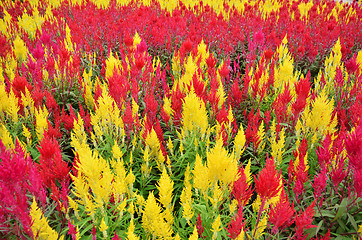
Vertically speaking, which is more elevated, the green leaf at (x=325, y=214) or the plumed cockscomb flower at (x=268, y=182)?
the plumed cockscomb flower at (x=268, y=182)

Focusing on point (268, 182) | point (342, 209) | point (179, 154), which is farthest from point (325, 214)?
point (179, 154)

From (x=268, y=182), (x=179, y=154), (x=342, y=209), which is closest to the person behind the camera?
A: (x=268, y=182)

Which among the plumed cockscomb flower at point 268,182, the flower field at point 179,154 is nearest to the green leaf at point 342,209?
the flower field at point 179,154

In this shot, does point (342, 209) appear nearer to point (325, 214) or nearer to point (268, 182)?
point (325, 214)

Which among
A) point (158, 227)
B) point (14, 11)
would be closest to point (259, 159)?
point (158, 227)

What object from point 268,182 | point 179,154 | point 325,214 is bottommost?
point 179,154

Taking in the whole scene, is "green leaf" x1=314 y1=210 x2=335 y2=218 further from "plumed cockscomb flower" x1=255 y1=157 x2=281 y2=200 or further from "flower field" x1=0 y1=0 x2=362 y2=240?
"plumed cockscomb flower" x1=255 y1=157 x2=281 y2=200

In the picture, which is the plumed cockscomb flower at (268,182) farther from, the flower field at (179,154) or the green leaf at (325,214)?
the green leaf at (325,214)

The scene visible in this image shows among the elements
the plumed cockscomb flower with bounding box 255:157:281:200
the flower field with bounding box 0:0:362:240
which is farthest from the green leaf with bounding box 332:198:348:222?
the plumed cockscomb flower with bounding box 255:157:281:200

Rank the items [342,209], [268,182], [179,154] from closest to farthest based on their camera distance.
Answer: [268,182] → [342,209] → [179,154]

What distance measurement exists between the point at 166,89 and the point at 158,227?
1.70 metres

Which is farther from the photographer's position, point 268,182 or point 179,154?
point 179,154

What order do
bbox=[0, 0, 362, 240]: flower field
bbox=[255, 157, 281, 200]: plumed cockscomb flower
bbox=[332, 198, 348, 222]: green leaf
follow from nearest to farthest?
bbox=[255, 157, 281, 200]: plumed cockscomb flower < bbox=[0, 0, 362, 240]: flower field < bbox=[332, 198, 348, 222]: green leaf

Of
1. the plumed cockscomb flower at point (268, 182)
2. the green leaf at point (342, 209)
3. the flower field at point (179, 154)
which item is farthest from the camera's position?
the green leaf at point (342, 209)
